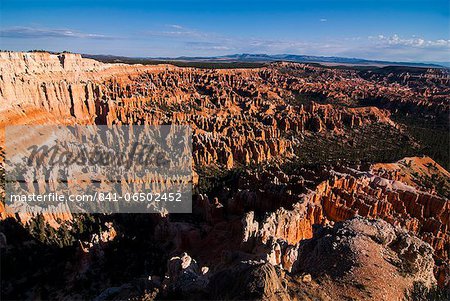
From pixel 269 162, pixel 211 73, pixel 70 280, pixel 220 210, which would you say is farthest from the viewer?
pixel 211 73

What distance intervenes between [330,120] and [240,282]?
2387 inches

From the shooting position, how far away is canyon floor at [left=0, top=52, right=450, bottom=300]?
38.6ft

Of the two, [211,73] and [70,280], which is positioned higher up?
[211,73]

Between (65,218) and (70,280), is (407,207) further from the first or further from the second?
(65,218)

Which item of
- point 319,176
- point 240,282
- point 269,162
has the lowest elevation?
point 269,162

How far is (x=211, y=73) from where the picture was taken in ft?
399

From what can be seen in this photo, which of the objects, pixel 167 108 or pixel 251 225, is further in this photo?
pixel 167 108

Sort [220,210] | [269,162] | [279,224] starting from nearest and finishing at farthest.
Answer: [279,224], [220,210], [269,162]

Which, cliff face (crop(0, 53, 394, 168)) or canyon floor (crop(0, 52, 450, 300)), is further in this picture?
cliff face (crop(0, 53, 394, 168))

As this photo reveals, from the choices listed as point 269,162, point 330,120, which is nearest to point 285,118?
point 330,120

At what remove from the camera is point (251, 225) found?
62.6 feet

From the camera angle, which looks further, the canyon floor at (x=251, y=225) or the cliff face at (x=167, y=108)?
the cliff face at (x=167, y=108)

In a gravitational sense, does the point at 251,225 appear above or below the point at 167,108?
above

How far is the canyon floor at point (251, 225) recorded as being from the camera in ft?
38.6
